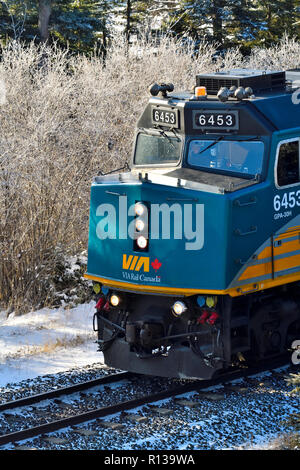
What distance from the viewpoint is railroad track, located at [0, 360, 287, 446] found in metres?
9.48

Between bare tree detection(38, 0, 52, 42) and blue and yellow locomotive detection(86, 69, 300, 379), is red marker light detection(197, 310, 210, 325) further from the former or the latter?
bare tree detection(38, 0, 52, 42)

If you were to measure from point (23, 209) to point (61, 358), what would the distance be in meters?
4.94

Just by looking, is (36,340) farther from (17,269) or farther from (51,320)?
(17,269)

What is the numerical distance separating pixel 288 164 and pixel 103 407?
12.8 ft

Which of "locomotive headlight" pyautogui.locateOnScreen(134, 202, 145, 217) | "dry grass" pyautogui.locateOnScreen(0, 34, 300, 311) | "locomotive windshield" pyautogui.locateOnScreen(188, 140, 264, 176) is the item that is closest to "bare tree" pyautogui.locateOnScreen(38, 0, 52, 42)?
"dry grass" pyautogui.locateOnScreen(0, 34, 300, 311)

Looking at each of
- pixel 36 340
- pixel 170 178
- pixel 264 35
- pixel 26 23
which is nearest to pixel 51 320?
pixel 36 340

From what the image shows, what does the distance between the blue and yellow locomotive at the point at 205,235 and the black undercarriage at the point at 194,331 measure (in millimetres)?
16

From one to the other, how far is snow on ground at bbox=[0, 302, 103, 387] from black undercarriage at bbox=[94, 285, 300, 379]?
114 centimetres

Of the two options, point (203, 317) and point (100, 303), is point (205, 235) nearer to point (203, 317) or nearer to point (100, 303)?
point (203, 317)

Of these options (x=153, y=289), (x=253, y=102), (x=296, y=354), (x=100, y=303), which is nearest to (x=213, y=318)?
(x=153, y=289)

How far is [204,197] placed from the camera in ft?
33.8

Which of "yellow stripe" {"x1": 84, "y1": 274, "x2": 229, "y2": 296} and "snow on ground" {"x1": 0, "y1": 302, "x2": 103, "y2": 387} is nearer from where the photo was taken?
"yellow stripe" {"x1": 84, "y1": 274, "x2": 229, "y2": 296}

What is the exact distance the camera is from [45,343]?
13250mm

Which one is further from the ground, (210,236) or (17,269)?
(210,236)
